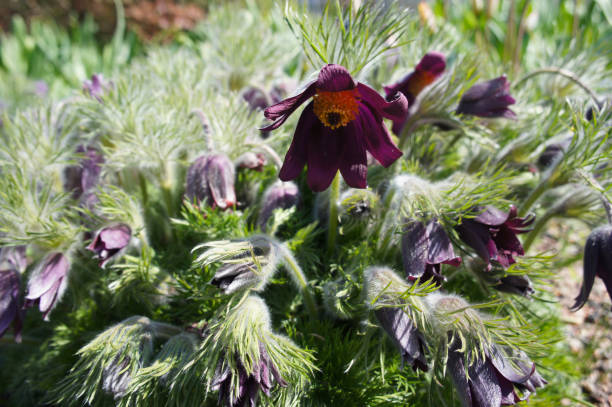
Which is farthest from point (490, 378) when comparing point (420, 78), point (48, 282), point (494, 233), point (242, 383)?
point (48, 282)

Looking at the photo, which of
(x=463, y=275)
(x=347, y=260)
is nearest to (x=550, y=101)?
(x=463, y=275)

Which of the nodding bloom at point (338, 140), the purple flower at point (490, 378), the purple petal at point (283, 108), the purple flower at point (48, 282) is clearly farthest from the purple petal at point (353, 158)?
the purple flower at point (48, 282)

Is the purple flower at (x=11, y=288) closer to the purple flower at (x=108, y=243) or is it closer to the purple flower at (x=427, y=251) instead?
the purple flower at (x=108, y=243)

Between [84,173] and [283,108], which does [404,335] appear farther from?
[84,173]

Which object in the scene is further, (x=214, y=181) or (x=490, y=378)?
(x=214, y=181)

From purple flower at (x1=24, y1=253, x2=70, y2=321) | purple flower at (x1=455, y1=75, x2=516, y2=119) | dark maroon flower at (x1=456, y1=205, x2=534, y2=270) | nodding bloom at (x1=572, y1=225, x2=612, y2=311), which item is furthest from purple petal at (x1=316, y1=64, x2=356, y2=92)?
purple flower at (x1=24, y1=253, x2=70, y2=321)

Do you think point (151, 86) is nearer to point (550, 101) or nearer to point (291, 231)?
point (291, 231)
